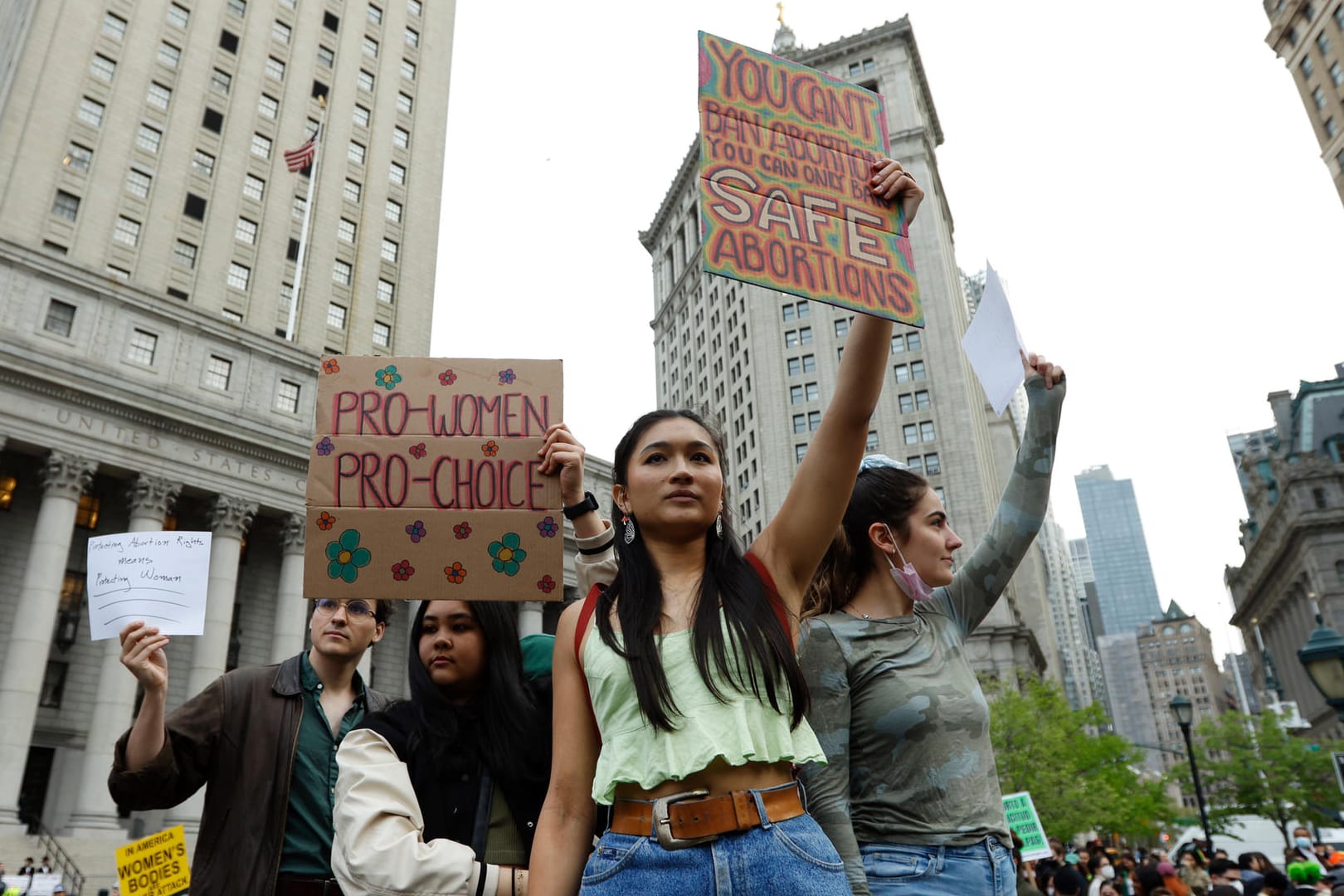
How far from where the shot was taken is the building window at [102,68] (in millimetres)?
39406

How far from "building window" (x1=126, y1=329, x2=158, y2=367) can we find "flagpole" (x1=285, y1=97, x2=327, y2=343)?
536 centimetres

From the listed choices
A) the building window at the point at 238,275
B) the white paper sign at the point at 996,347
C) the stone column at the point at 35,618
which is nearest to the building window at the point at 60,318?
the stone column at the point at 35,618

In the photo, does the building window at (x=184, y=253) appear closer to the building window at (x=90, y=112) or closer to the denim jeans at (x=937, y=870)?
the building window at (x=90, y=112)

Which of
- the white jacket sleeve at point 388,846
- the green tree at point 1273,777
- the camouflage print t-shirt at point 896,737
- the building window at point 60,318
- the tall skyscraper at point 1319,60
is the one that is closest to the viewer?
the white jacket sleeve at point 388,846

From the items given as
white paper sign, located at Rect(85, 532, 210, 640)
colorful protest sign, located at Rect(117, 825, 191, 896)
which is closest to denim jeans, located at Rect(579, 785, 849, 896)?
white paper sign, located at Rect(85, 532, 210, 640)

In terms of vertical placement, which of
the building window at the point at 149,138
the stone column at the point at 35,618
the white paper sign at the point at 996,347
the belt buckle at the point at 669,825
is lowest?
the belt buckle at the point at 669,825

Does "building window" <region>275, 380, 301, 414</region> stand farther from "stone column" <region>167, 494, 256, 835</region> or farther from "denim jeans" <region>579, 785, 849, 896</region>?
"denim jeans" <region>579, 785, 849, 896</region>

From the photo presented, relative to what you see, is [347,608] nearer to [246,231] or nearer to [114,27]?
[246,231]

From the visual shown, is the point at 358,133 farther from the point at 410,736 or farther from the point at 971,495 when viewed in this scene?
the point at 410,736

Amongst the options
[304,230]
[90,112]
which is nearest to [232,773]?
[304,230]

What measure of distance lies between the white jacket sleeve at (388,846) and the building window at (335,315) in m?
43.8

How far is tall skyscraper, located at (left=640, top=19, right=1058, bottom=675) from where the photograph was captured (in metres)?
64.4

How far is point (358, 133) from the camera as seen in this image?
48.9 meters

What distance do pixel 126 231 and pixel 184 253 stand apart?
7.57ft
